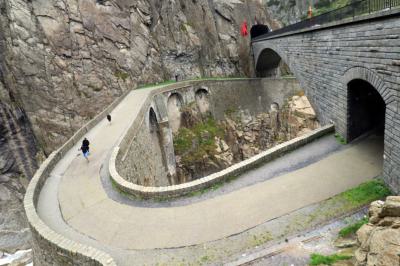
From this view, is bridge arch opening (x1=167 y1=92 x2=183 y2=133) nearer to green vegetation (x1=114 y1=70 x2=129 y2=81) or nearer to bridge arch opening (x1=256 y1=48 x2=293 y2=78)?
green vegetation (x1=114 y1=70 x2=129 y2=81)

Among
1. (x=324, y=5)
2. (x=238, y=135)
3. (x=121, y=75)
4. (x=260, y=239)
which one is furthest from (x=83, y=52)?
(x=324, y=5)

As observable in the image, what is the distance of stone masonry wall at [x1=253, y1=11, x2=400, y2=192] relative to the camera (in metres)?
9.02

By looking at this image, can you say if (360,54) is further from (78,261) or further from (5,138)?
(5,138)

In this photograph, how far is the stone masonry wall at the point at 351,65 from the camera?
29.6ft

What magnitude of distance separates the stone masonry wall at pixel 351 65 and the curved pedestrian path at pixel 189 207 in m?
1.73

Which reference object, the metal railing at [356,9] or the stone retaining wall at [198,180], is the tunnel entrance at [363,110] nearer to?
the stone retaining wall at [198,180]

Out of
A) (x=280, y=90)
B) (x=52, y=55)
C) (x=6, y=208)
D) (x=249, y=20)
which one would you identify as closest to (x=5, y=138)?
(x=6, y=208)

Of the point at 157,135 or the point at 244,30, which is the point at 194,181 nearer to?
the point at 157,135

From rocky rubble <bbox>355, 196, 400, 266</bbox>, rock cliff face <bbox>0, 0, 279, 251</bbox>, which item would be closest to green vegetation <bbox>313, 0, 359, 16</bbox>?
rock cliff face <bbox>0, 0, 279, 251</bbox>

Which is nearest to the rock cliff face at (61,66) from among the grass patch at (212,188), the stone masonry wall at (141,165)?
the stone masonry wall at (141,165)

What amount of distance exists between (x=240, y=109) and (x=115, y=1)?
61.2 ft

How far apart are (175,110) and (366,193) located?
2213 centimetres

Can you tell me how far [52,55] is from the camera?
96.4 ft

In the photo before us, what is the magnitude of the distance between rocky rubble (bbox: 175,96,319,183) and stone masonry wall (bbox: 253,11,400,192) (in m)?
11.1
